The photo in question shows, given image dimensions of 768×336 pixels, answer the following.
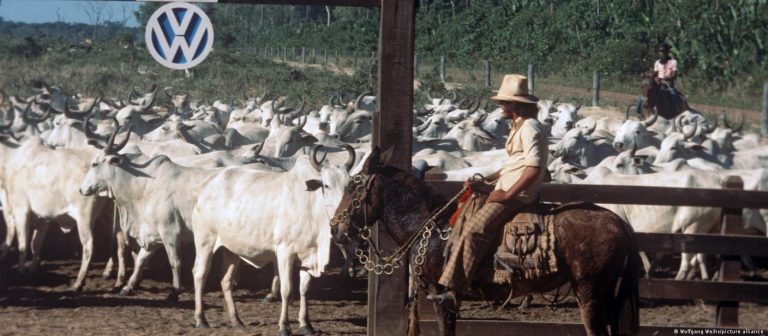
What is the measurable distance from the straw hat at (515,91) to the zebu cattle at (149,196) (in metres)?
5.29

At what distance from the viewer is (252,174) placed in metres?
11.0

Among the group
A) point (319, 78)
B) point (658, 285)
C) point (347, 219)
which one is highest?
point (319, 78)

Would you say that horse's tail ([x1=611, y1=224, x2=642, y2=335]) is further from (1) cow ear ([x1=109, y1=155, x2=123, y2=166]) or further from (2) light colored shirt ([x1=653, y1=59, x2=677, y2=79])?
(2) light colored shirt ([x1=653, y1=59, x2=677, y2=79])

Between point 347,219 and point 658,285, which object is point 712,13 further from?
point 347,219

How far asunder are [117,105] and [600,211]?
18610 millimetres

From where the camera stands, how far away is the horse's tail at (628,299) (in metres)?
6.89

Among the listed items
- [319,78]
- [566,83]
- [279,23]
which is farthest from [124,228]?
[566,83]

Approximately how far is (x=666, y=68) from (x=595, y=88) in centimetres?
284

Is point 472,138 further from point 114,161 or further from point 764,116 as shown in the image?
point 114,161

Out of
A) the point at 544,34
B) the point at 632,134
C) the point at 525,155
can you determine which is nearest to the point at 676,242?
the point at 525,155

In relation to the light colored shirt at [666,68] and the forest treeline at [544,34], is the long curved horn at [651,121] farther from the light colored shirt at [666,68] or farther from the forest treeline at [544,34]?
the light colored shirt at [666,68]

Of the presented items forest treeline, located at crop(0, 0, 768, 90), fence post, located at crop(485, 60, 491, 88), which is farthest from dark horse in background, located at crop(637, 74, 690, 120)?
fence post, located at crop(485, 60, 491, 88)

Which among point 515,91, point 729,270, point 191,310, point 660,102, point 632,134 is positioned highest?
point 660,102

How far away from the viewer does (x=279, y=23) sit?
1548 cm
